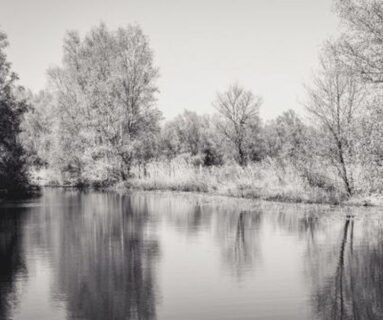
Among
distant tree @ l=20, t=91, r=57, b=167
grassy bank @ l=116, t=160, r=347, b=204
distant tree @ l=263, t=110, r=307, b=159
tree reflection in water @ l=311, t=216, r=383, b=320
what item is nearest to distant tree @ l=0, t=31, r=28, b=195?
distant tree @ l=20, t=91, r=57, b=167

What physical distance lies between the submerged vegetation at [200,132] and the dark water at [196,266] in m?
3.31

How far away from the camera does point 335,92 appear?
21.5m

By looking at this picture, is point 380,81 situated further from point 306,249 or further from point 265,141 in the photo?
point 265,141

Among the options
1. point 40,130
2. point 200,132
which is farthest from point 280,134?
point 40,130

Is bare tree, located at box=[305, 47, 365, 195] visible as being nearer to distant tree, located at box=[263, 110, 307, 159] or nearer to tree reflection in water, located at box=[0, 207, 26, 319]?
tree reflection in water, located at box=[0, 207, 26, 319]

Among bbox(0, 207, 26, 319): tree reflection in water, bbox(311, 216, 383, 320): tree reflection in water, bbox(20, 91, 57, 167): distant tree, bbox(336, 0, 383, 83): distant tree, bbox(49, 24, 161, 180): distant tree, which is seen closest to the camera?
bbox(311, 216, 383, 320): tree reflection in water

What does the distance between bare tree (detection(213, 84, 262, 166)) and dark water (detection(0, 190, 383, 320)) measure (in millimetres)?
30055

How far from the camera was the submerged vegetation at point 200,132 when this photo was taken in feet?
61.7

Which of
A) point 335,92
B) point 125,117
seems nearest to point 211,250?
point 335,92

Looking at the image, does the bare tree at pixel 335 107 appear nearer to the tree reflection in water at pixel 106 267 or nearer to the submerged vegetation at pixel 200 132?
the submerged vegetation at pixel 200 132

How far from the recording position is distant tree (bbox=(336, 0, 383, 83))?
1834cm

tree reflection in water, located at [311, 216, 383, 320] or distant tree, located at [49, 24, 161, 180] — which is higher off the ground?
distant tree, located at [49, 24, 161, 180]

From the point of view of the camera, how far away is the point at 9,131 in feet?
97.9

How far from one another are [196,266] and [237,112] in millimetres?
38853
